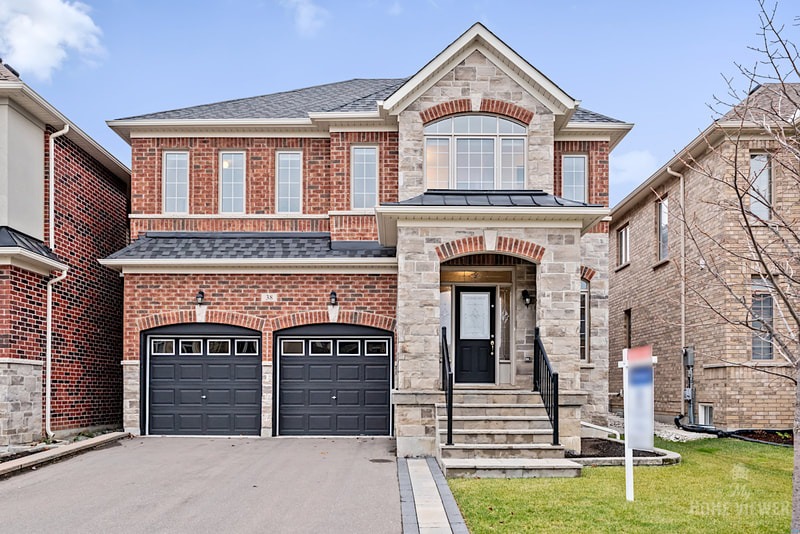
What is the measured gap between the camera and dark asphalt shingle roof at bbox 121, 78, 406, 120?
15.8 metres

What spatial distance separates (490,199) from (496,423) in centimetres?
390

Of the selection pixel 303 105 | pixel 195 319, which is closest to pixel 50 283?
pixel 195 319

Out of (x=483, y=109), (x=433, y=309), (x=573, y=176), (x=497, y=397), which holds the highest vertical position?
(x=483, y=109)

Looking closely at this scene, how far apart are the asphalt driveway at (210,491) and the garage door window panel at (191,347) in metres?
2.51

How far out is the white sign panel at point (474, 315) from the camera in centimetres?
1418

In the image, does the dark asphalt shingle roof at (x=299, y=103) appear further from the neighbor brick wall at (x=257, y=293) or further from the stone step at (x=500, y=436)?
the stone step at (x=500, y=436)

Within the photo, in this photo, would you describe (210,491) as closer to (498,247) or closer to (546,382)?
(546,382)

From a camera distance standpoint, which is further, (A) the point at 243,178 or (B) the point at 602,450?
(A) the point at 243,178

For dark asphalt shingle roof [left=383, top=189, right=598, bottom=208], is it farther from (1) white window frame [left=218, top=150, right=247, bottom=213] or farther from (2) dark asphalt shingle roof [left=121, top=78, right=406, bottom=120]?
(1) white window frame [left=218, top=150, right=247, bottom=213]

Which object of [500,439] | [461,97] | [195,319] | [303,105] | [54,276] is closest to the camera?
[500,439]

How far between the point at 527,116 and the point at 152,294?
27.7 ft

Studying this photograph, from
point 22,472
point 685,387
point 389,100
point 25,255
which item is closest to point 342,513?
point 22,472

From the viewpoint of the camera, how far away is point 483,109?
14469mm

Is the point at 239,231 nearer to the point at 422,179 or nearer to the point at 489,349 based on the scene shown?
the point at 422,179
